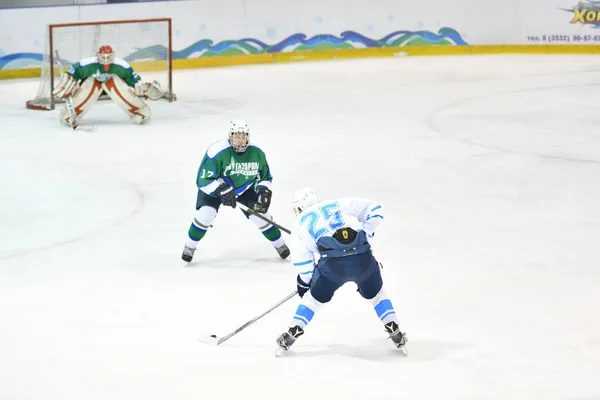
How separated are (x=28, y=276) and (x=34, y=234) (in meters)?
1.04

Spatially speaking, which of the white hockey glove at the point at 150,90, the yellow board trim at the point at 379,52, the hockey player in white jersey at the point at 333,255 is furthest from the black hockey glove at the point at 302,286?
the yellow board trim at the point at 379,52

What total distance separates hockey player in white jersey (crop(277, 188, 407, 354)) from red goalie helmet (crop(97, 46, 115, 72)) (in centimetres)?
699

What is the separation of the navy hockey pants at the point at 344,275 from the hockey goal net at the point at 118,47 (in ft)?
28.2

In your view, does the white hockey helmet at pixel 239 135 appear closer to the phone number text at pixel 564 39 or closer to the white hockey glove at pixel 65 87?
the white hockey glove at pixel 65 87

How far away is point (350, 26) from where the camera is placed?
58.2 feet

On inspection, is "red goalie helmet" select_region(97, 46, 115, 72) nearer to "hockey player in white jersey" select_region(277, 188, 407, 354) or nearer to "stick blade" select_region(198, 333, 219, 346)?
"stick blade" select_region(198, 333, 219, 346)

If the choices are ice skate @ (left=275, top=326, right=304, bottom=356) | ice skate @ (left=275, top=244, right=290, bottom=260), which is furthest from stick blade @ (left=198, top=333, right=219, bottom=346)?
ice skate @ (left=275, top=244, right=290, bottom=260)

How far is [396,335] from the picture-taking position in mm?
5430

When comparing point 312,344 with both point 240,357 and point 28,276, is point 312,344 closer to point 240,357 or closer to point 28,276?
point 240,357

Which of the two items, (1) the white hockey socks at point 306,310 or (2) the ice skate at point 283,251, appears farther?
(2) the ice skate at point 283,251

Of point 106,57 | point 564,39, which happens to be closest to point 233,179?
point 106,57

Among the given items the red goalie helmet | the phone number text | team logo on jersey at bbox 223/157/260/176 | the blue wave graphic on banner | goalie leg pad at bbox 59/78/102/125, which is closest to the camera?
team logo on jersey at bbox 223/157/260/176

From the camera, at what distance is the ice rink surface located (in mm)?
5293

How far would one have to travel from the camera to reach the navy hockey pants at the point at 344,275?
17.3ft
